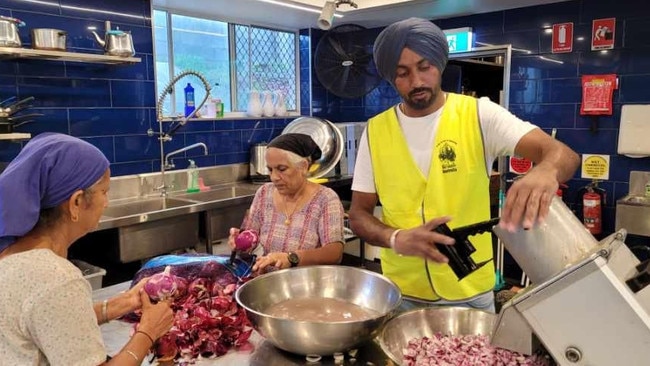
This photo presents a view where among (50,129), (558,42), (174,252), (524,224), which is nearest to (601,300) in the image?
(524,224)

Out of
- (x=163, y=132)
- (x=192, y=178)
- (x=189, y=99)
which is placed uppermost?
(x=189, y=99)

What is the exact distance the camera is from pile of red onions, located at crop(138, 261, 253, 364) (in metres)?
1.41

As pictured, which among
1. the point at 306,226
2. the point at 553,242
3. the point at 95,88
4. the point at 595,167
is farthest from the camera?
the point at 595,167

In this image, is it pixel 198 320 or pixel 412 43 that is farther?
pixel 412 43

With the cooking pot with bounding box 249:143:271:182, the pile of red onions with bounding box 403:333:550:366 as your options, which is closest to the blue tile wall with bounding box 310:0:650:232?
the cooking pot with bounding box 249:143:271:182

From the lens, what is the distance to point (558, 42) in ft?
13.3

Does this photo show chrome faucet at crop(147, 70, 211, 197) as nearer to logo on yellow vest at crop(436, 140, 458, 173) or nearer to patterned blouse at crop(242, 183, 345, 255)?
patterned blouse at crop(242, 183, 345, 255)

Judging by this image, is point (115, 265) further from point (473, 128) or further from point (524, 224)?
point (524, 224)

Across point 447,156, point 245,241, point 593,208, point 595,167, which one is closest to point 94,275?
point 245,241

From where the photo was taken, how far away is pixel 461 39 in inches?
181

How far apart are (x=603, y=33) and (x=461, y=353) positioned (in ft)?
11.4

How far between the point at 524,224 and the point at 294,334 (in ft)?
1.93

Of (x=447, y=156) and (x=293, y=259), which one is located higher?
(x=447, y=156)

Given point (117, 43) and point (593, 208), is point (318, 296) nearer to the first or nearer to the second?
point (117, 43)
